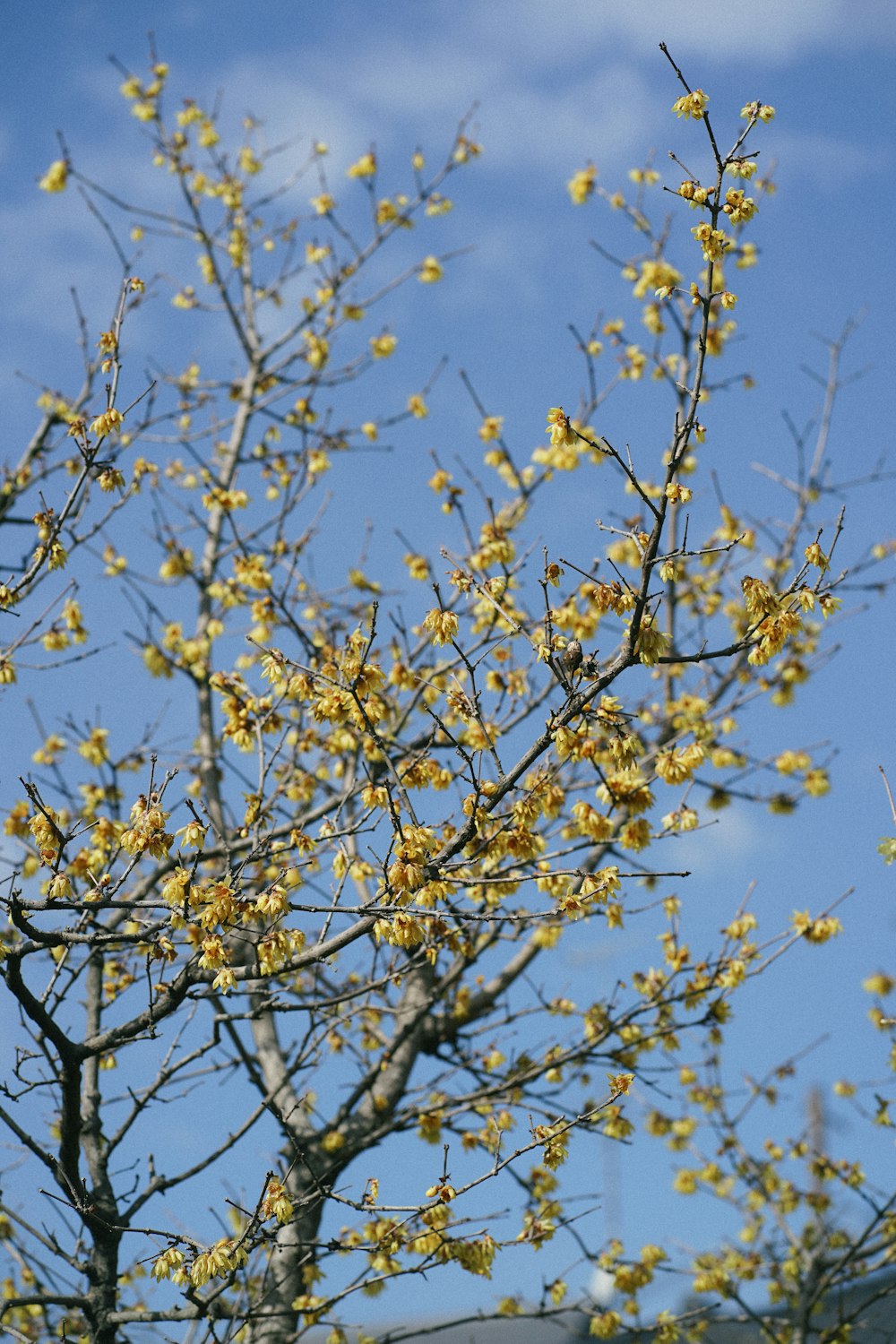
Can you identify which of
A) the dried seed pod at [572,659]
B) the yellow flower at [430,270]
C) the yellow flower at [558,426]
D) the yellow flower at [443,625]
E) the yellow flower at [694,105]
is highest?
the yellow flower at [430,270]

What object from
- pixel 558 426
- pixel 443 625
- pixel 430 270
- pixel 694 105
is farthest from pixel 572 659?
pixel 430 270

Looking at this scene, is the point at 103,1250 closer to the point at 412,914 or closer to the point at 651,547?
the point at 412,914

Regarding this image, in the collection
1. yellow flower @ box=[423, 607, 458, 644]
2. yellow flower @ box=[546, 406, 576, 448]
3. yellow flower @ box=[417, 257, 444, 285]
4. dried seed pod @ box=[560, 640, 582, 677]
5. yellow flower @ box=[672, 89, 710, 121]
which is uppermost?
yellow flower @ box=[417, 257, 444, 285]

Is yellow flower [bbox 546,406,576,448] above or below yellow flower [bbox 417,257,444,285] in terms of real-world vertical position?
below

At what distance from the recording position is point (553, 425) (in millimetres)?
4457

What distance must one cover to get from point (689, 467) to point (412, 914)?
6.16 metres

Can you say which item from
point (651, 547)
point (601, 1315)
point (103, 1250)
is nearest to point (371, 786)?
point (651, 547)

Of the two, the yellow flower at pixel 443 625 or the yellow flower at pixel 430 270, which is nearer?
the yellow flower at pixel 443 625

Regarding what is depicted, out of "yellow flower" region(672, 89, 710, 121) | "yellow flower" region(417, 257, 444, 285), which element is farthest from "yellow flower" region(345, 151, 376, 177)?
"yellow flower" region(672, 89, 710, 121)

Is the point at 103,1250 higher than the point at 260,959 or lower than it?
lower

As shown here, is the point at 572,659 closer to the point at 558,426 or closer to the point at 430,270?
the point at 558,426

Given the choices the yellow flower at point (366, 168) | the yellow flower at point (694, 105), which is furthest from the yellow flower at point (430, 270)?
the yellow flower at point (694, 105)

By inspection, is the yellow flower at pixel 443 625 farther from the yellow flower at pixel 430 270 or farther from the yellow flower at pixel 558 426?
the yellow flower at pixel 430 270

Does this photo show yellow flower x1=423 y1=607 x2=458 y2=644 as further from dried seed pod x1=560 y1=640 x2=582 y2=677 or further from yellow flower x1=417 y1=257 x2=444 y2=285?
yellow flower x1=417 y1=257 x2=444 y2=285
